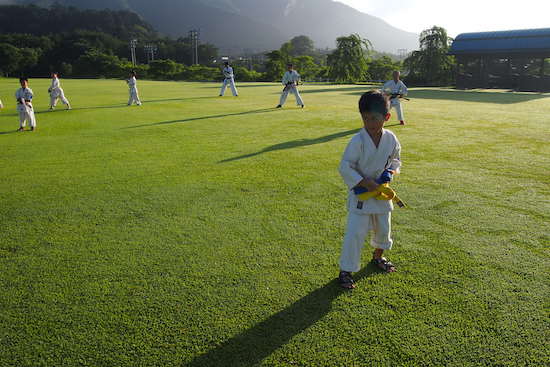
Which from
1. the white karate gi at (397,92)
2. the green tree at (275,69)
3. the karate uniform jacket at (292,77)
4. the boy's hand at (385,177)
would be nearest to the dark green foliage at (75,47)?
the green tree at (275,69)

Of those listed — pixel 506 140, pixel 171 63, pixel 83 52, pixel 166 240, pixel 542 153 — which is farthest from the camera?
pixel 83 52

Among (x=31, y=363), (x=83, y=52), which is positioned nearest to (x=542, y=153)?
(x=31, y=363)

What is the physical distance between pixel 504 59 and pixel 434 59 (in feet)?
41.6

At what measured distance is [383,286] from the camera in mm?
3238

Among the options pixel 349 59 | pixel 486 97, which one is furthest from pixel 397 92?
pixel 349 59

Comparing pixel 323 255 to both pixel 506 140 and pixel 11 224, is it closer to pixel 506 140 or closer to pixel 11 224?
pixel 11 224

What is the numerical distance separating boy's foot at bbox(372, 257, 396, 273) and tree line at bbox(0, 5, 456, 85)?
4960cm

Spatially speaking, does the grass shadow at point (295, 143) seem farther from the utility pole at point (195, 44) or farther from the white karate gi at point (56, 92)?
the utility pole at point (195, 44)

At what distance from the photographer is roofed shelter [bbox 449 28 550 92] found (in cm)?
3062

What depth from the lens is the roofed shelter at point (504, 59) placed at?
30.6m

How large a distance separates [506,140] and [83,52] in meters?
90.5

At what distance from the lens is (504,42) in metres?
32.1

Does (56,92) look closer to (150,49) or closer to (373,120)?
(373,120)

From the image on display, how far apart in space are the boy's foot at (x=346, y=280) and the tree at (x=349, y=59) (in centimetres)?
5258
